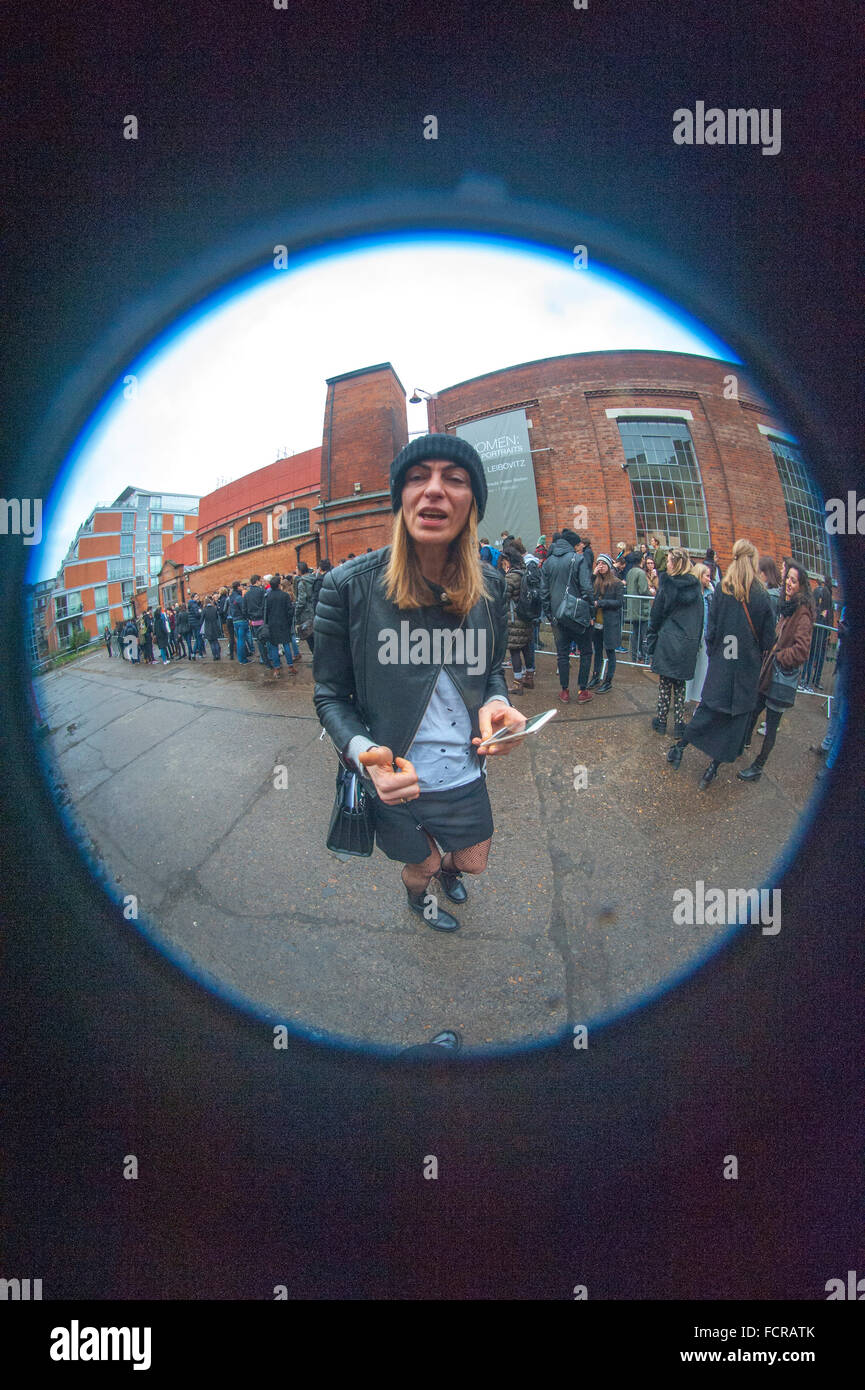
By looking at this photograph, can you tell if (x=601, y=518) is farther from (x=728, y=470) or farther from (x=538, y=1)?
(x=538, y=1)

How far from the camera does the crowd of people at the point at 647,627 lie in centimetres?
89

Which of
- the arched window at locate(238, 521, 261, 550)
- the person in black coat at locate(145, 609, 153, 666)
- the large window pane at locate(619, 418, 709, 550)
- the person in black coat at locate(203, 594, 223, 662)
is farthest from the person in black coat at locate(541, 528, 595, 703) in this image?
the person in black coat at locate(145, 609, 153, 666)

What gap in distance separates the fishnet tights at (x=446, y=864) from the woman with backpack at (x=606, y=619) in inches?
17.4

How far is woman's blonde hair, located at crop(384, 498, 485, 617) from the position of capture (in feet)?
3.03

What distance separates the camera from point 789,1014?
112 cm

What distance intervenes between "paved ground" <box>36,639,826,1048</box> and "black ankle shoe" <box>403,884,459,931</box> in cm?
2

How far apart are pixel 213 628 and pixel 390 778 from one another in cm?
50

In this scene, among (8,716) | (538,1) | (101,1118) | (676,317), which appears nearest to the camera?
(538,1)

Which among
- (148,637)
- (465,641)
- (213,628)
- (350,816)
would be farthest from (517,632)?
(148,637)

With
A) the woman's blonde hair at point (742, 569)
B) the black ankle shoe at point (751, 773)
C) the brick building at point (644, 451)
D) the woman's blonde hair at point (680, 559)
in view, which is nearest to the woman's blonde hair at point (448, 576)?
the brick building at point (644, 451)

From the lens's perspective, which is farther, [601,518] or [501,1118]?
[501,1118]

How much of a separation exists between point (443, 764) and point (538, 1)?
4.59 feet

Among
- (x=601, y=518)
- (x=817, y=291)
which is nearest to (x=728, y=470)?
(x=601, y=518)

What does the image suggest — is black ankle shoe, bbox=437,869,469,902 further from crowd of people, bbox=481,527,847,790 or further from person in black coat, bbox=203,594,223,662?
person in black coat, bbox=203,594,223,662
